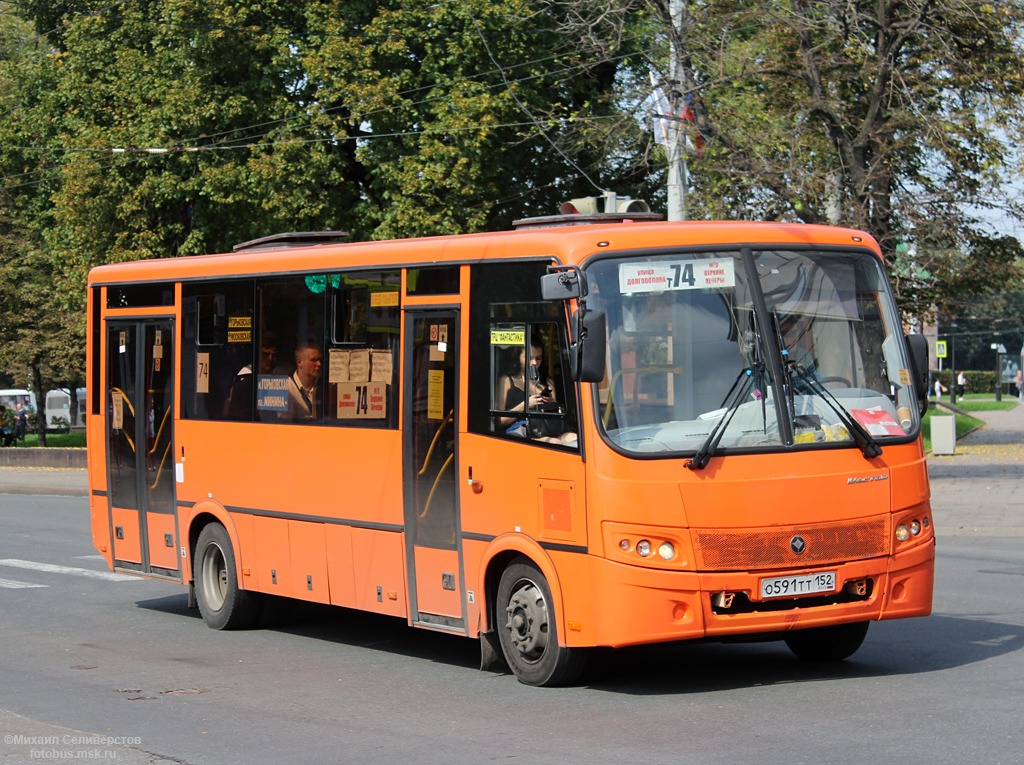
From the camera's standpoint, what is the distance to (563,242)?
326 inches

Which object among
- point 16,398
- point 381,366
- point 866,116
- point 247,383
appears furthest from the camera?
point 16,398

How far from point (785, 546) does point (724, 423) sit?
2.57ft

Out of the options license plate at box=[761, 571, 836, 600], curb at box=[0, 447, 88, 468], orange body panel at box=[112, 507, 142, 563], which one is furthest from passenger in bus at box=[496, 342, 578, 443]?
curb at box=[0, 447, 88, 468]

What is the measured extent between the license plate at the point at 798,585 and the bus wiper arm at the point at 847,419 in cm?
77

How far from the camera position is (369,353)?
987cm

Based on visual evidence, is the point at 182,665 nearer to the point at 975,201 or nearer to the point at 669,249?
the point at 669,249

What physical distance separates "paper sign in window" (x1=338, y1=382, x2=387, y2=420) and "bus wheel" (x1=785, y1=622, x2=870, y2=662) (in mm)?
3205

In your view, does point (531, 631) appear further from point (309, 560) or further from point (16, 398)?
point (16, 398)

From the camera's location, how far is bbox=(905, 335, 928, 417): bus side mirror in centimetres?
874

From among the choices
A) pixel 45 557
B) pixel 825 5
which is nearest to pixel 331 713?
pixel 45 557

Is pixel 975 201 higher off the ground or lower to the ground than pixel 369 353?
higher

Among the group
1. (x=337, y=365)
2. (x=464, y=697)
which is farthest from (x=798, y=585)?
(x=337, y=365)

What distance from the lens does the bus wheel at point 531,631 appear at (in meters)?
8.23

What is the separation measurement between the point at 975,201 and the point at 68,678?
19919 mm
